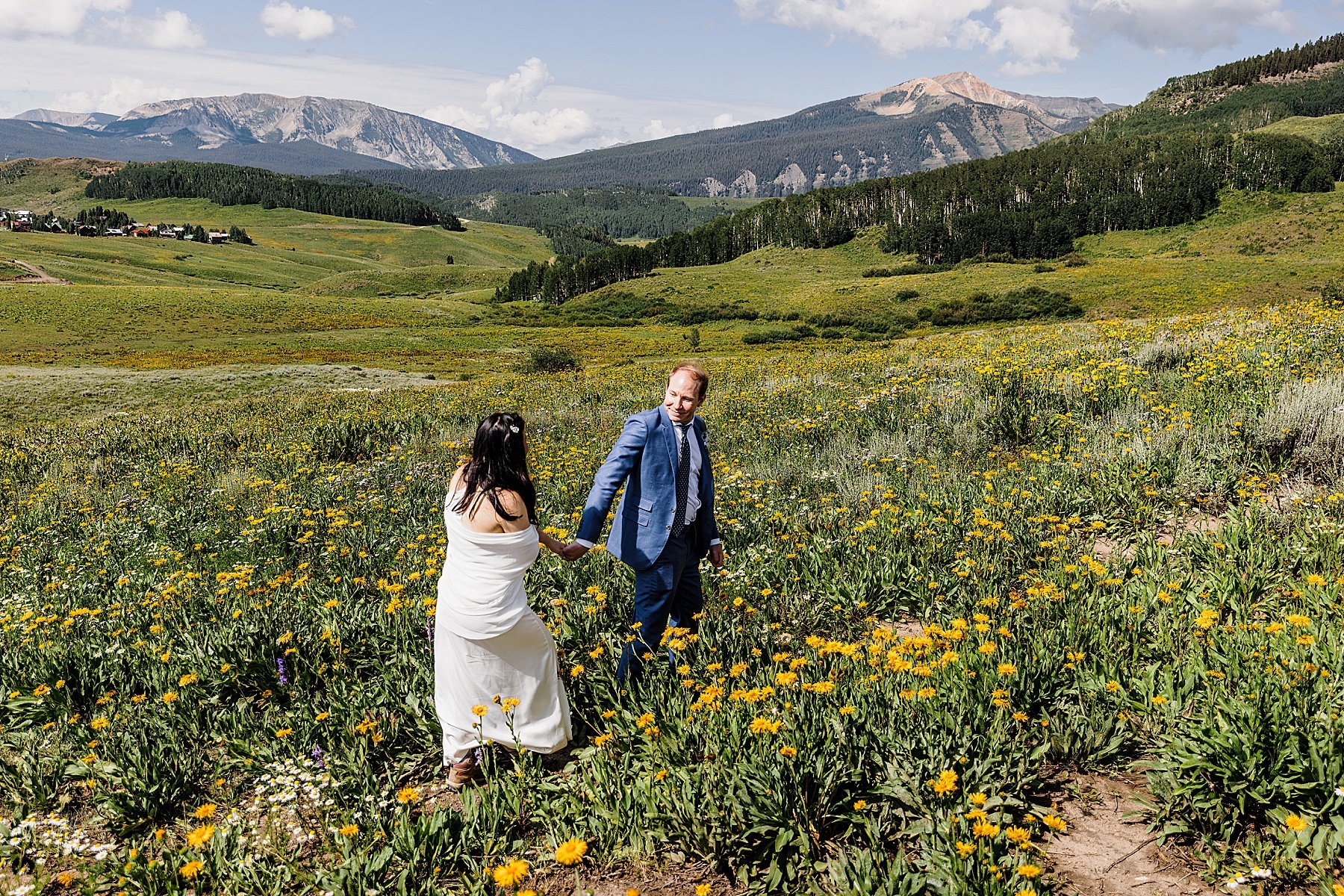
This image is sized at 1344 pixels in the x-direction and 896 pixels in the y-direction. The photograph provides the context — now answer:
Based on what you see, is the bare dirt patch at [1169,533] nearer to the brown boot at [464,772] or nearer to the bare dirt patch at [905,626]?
the bare dirt patch at [905,626]

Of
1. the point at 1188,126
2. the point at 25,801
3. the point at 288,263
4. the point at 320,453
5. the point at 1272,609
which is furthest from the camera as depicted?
the point at 1188,126

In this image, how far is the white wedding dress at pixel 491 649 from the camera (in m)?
3.90

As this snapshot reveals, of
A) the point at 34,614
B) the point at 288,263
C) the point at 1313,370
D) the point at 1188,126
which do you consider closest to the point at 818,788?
the point at 34,614

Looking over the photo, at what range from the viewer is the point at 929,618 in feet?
16.6

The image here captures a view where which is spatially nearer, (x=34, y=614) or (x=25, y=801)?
(x=25, y=801)

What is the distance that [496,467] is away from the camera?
3.87 metres

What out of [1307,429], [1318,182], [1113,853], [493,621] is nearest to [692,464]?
[493,621]

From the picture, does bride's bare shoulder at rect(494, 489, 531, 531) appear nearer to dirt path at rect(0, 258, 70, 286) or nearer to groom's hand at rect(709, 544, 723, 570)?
groom's hand at rect(709, 544, 723, 570)

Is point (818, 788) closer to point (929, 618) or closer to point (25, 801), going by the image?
point (929, 618)

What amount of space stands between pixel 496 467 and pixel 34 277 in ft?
416

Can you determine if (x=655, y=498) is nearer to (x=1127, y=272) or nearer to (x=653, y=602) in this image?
(x=653, y=602)

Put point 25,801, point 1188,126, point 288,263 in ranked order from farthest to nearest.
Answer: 1. point 1188,126
2. point 288,263
3. point 25,801

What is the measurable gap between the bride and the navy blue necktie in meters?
0.79

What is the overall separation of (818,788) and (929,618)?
2204 millimetres
